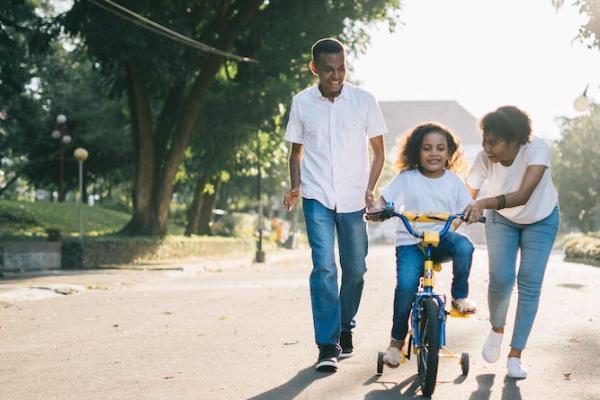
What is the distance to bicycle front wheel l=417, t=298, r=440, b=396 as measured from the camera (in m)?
5.22

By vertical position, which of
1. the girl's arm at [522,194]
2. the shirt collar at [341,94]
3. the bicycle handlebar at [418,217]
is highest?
the shirt collar at [341,94]

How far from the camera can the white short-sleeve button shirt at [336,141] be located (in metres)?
6.74

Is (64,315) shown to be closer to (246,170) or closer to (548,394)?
(548,394)

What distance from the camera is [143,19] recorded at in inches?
845

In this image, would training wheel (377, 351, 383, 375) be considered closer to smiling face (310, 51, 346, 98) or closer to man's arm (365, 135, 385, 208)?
man's arm (365, 135, 385, 208)

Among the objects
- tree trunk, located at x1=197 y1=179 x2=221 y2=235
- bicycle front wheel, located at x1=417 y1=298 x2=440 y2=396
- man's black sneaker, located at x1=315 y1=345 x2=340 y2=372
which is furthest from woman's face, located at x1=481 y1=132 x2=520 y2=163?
tree trunk, located at x1=197 y1=179 x2=221 y2=235

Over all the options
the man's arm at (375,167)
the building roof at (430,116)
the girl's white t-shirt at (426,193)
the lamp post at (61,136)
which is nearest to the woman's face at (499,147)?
the girl's white t-shirt at (426,193)

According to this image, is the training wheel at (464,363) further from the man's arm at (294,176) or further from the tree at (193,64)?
the tree at (193,64)

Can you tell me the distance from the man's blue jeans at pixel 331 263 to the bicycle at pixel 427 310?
0.72m

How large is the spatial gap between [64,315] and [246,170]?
79.7 ft

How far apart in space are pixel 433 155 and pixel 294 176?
3.73 feet

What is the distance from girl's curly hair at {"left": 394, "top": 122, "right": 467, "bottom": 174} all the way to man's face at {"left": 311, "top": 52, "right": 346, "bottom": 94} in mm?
654

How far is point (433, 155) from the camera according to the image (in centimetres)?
616

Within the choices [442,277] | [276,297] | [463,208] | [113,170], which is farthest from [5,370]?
[113,170]
